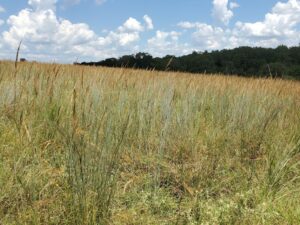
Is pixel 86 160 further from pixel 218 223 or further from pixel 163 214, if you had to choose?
pixel 218 223

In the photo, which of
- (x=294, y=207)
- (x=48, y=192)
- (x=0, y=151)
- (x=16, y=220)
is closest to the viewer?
(x=16, y=220)

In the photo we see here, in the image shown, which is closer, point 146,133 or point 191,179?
point 191,179

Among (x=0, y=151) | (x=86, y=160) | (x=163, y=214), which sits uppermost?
(x=86, y=160)

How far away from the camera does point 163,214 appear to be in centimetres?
270

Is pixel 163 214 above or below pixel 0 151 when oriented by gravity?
below

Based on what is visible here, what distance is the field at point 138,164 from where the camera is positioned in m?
2.28

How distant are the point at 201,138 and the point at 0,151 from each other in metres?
2.01

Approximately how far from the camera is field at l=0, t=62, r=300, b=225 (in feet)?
7.49

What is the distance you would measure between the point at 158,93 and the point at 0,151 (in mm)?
2472

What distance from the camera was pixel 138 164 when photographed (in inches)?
136

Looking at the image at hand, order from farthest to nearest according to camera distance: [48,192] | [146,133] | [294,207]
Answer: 1. [146,133]
2. [294,207]
3. [48,192]

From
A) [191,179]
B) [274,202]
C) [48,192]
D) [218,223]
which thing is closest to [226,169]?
[191,179]

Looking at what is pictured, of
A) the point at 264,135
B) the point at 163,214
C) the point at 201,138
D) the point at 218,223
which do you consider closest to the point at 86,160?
the point at 163,214

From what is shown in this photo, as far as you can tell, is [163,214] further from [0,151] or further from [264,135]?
[264,135]
